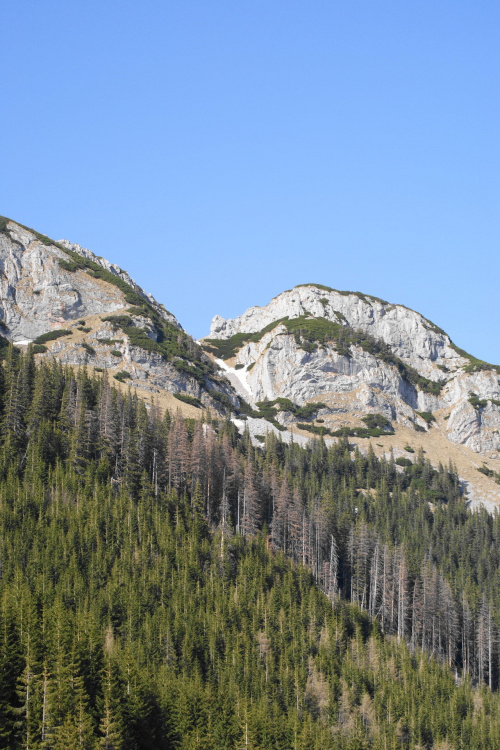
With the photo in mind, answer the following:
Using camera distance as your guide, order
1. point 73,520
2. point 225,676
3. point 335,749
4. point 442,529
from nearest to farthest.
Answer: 1. point 335,749
2. point 225,676
3. point 73,520
4. point 442,529

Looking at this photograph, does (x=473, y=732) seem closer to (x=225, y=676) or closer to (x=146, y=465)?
(x=225, y=676)

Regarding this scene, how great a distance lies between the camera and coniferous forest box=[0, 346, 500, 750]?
219 ft

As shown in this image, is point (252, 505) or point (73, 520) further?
point (252, 505)

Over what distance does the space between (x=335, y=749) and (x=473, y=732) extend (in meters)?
29.2

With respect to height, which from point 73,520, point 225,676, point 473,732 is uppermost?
point 73,520

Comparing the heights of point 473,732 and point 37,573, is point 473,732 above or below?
below

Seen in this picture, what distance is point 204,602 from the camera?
100625mm

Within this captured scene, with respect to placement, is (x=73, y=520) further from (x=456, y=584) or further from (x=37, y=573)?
A: (x=456, y=584)

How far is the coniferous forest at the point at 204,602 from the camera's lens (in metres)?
66.8

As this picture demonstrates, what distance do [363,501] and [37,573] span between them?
106250mm

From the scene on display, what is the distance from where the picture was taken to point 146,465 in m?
134

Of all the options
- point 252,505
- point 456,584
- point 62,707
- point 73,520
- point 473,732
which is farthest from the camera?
point 456,584

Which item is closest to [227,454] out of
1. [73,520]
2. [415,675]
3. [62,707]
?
[73,520]

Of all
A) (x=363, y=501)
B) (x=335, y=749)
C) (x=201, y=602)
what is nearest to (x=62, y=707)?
(x=335, y=749)
